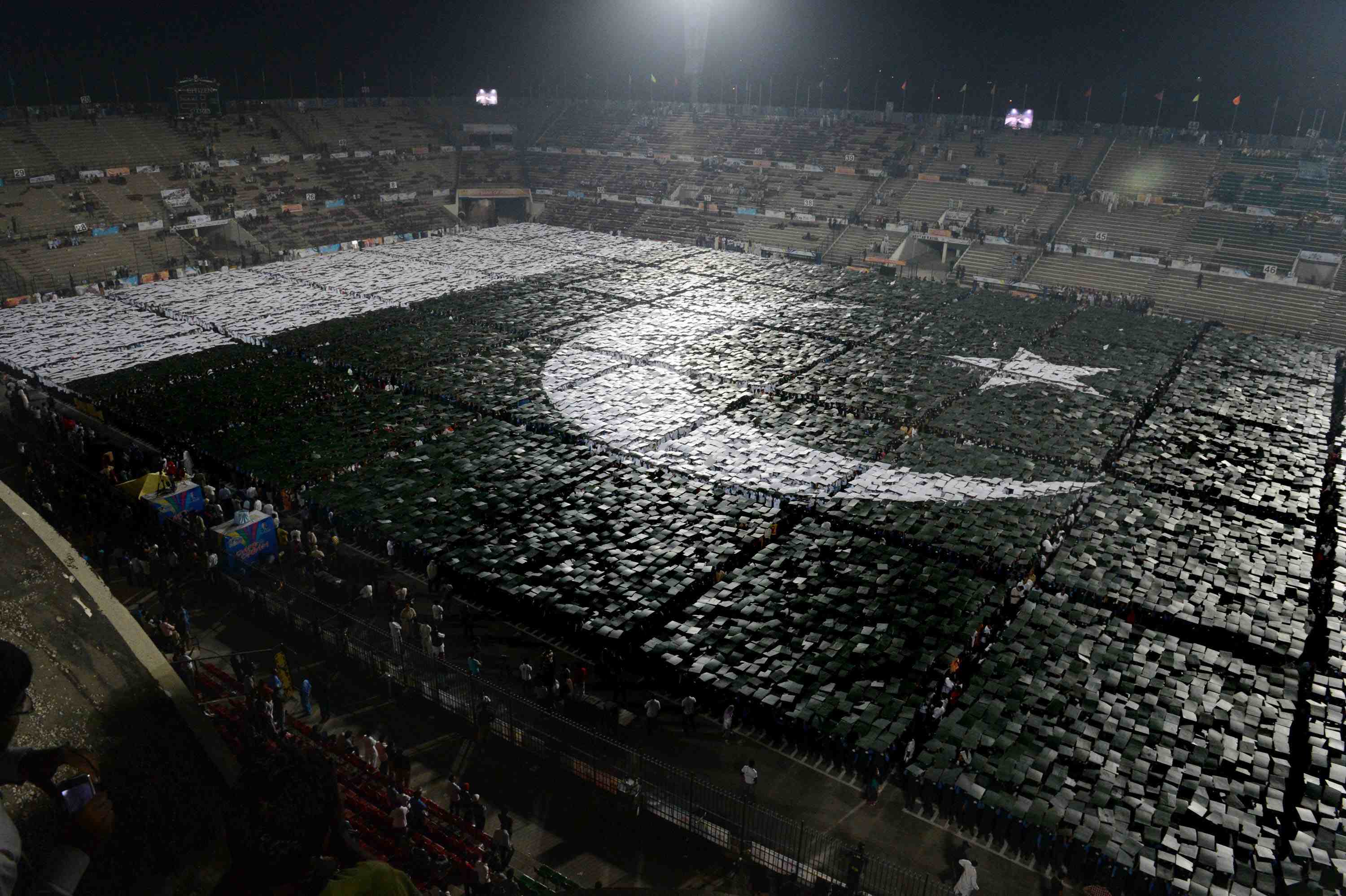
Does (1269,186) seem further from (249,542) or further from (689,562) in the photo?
(249,542)

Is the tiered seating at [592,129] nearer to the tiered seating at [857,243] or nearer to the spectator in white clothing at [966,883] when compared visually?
the tiered seating at [857,243]

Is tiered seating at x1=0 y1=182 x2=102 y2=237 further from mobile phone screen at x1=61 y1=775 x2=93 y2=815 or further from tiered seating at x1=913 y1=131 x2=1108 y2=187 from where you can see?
mobile phone screen at x1=61 y1=775 x2=93 y2=815

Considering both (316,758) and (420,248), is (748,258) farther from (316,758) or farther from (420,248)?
(316,758)

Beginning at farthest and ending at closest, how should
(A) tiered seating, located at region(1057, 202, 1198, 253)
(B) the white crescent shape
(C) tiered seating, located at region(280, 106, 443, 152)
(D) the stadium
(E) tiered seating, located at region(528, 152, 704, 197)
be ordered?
1. (E) tiered seating, located at region(528, 152, 704, 197)
2. (C) tiered seating, located at region(280, 106, 443, 152)
3. (A) tiered seating, located at region(1057, 202, 1198, 253)
4. (B) the white crescent shape
5. (D) the stadium

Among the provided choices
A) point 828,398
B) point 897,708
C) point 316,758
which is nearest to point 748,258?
point 828,398

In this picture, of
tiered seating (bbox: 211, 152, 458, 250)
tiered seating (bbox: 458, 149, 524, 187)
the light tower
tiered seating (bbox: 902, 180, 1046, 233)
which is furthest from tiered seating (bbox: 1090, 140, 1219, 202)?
tiered seating (bbox: 211, 152, 458, 250)

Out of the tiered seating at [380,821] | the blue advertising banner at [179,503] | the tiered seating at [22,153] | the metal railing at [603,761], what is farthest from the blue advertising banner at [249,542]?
the tiered seating at [22,153]

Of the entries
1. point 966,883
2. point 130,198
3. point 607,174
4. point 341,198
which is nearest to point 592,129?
point 607,174
